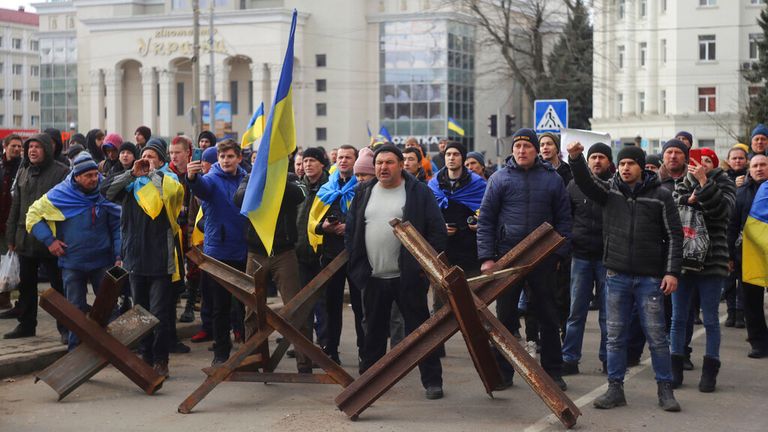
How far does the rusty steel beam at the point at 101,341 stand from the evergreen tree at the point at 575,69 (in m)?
47.2

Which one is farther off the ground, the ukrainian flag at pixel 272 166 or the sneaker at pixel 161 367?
the ukrainian flag at pixel 272 166

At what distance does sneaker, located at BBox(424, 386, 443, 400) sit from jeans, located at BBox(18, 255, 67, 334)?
4.21 meters

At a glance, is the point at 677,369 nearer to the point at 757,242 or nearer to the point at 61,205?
the point at 757,242

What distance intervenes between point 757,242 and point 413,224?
389 cm

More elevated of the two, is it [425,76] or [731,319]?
[425,76]

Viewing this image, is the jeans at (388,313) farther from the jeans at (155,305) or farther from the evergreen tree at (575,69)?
the evergreen tree at (575,69)

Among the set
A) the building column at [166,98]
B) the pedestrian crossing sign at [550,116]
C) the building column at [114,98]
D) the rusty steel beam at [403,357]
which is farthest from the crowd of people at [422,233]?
the building column at [114,98]

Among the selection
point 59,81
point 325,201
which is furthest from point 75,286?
point 59,81

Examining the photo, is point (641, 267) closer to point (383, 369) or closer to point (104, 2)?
point (383, 369)

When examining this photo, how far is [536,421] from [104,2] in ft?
290

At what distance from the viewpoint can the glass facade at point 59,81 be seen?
308 ft

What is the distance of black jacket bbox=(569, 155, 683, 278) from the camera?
8414 millimetres

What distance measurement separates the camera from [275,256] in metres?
9.86

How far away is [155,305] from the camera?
380 inches
